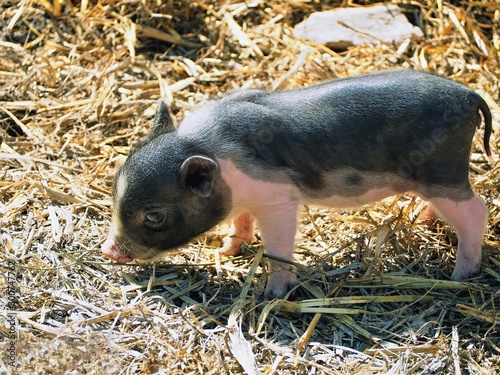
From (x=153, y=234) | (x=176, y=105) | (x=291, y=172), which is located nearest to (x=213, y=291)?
(x=153, y=234)

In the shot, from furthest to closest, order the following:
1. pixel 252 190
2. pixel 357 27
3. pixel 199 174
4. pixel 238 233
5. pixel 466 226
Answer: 1. pixel 357 27
2. pixel 238 233
3. pixel 466 226
4. pixel 252 190
5. pixel 199 174

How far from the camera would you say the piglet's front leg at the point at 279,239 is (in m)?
5.30

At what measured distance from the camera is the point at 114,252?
209 inches

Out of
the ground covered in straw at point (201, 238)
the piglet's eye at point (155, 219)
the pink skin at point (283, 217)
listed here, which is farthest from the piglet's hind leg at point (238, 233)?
the piglet's eye at point (155, 219)

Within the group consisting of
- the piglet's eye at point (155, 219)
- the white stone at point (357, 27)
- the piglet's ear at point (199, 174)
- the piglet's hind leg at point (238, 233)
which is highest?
the piglet's ear at point (199, 174)

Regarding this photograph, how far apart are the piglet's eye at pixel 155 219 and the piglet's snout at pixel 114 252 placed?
31 centimetres

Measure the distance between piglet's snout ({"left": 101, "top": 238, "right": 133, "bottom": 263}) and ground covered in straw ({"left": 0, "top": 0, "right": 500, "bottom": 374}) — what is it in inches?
4.5

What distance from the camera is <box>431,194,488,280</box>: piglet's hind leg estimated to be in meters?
5.36

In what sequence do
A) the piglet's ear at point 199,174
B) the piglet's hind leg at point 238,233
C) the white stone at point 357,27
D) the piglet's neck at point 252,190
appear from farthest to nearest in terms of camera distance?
the white stone at point 357,27, the piglet's hind leg at point 238,233, the piglet's neck at point 252,190, the piglet's ear at point 199,174

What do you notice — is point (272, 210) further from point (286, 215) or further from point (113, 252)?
point (113, 252)

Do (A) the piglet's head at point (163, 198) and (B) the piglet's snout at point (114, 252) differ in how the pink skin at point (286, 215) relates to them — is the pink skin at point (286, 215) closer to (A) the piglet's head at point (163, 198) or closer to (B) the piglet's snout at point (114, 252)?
(A) the piglet's head at point (163, 198)

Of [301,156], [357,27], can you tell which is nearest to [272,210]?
[301,156]

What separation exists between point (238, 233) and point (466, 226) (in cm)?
155

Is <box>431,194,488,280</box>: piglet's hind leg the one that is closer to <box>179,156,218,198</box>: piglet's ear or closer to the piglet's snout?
<box>179,156,218,198</box>: piglet's ear
